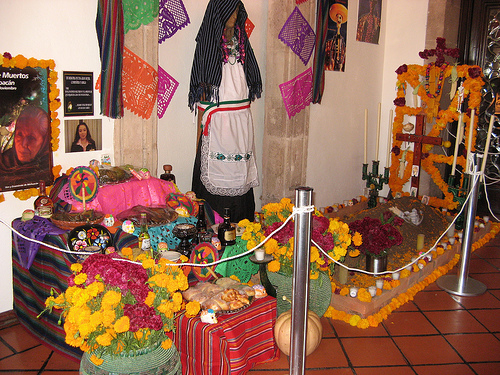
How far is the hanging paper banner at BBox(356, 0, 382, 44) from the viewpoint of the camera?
6.57 metres

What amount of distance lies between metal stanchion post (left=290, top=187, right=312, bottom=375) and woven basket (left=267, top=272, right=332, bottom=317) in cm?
117

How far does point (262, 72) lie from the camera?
18.2 ft

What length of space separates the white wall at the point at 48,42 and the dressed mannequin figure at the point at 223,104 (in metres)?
0.95

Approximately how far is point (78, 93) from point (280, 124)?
7.63 feet

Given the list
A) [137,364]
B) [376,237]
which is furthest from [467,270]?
[137,364]

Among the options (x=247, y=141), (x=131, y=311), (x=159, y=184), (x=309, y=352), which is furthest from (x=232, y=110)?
(x=131, y=311)

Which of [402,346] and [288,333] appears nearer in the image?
[288,333]

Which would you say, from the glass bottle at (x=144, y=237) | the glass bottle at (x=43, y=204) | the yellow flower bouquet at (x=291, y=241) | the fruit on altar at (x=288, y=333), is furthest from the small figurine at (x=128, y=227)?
the fruit on altar at (x=288, y=333)

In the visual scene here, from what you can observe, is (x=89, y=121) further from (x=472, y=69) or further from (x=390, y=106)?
(x=390, y=106)

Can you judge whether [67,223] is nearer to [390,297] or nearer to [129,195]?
[129,195]

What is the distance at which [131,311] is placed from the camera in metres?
2.37

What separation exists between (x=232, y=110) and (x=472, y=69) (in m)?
2.82

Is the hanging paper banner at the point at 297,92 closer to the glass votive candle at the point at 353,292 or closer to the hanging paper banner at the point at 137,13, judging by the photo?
the hanging paper banner at the point at 137,13

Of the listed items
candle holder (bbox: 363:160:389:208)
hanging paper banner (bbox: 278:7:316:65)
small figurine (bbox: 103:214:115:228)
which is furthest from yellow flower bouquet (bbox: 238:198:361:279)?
candle holder (bbox: 363:160:389:208)
